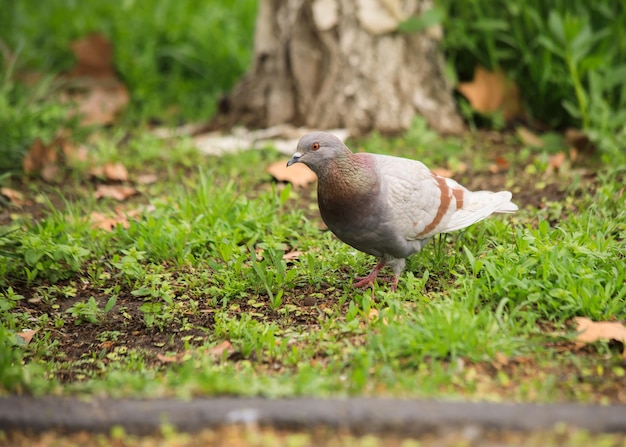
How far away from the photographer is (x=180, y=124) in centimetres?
692

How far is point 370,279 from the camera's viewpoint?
4.05m

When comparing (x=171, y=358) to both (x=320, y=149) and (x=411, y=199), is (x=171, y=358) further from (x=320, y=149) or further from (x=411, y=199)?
(x=411, y=199)

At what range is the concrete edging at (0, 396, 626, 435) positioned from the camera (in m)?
2.60

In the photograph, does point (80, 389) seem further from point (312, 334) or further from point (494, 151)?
point (494, 151)

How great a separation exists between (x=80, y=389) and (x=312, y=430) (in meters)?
0.89

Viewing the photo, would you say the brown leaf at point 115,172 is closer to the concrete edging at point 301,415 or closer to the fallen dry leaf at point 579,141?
the concrete edging at point 301,415

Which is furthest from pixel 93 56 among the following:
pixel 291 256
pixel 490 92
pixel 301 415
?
pixel 301 415

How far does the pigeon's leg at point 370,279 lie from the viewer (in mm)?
4023

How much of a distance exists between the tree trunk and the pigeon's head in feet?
7.79

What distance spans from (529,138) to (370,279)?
2.56 m

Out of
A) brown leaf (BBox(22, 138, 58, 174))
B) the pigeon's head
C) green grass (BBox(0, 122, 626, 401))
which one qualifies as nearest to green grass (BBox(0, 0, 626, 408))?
green grass (BBox(0, 122, 626, 401))

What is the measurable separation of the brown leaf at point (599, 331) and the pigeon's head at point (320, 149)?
52.9 inches

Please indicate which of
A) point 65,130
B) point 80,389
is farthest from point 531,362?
point 65,130

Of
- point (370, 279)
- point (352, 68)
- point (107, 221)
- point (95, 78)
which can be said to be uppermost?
point (352, 68)
